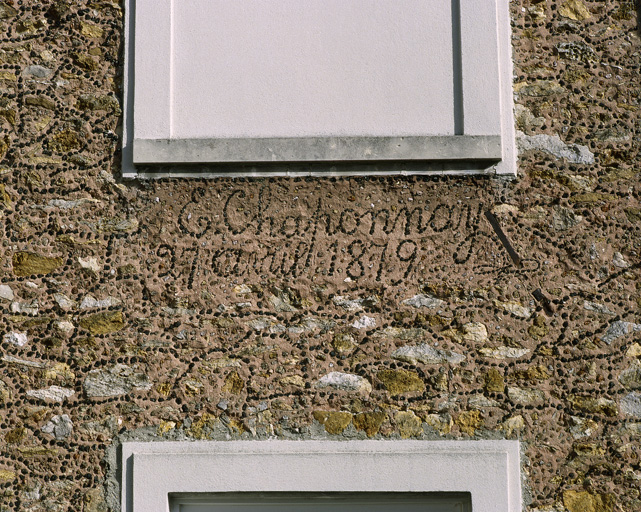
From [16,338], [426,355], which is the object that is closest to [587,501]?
[426,355]

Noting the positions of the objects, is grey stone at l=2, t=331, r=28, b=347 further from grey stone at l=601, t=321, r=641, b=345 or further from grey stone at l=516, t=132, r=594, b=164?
grey stone at l=601, t=321, r=641, b=345

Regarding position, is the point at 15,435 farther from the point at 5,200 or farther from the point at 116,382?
the point at 5,200

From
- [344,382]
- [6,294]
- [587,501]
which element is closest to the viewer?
[587,501]

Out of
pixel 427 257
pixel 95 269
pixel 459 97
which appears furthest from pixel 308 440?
pixel 459 97

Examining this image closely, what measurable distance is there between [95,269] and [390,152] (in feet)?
5.14

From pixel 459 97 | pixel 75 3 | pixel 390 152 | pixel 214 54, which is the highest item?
pixel 75 3

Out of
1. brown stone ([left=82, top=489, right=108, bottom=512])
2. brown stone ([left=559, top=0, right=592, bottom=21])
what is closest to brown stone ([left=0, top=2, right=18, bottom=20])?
brown stone ([left=82, top=489, right=108, bottom=512])

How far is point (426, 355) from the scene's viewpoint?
151 inches

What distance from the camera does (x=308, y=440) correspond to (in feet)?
12.4

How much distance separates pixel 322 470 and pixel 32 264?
1741 mm

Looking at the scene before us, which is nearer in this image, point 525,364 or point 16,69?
point 525,364

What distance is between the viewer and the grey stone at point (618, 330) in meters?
3.85

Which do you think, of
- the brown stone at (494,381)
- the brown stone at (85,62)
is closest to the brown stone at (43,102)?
the brown stone at (85,62)

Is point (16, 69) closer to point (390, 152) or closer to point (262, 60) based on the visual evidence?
point (262, 60)
